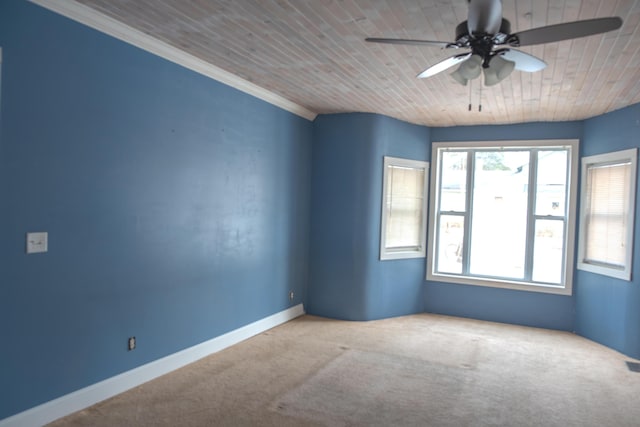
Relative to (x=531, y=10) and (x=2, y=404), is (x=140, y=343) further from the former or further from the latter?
(x=531, y=10)

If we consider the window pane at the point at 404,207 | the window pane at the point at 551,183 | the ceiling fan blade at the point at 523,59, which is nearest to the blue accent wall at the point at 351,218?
the window pane at the point at 404,207

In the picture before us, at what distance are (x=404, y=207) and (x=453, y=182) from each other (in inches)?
32.1

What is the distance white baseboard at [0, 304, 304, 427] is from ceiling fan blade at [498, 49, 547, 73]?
3.29 meters

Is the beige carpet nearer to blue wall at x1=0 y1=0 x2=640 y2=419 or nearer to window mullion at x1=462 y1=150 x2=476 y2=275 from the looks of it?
blue wall at x1=0 y1=0 x2=640 y2=419

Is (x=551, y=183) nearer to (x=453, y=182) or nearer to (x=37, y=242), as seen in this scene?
(x=453, y=182)

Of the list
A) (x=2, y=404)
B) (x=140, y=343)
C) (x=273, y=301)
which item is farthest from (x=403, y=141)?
(x=2, y=404)

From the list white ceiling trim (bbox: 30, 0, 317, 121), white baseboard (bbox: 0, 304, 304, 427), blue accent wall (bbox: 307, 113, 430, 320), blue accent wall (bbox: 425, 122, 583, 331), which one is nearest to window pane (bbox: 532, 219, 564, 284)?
blue accent wall (bbox: 425, 122, 583, 331)

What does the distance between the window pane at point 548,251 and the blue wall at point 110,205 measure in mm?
3658

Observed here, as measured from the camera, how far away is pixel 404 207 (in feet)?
18.9

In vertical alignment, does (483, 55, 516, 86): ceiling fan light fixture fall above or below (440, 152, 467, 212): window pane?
above

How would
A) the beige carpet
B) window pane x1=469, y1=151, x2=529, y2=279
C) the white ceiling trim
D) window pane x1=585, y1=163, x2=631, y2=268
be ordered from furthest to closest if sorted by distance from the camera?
window pane x1=469, y1=151, x2=529, y2=279
window pane x1=585, y1=163, x2=631, y2=268
the beige carpet
the white ceiling trim

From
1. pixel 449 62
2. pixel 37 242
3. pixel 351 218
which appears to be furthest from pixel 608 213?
pixel 37 242

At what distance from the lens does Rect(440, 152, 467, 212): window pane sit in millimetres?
5891

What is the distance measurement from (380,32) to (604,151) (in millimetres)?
3560
